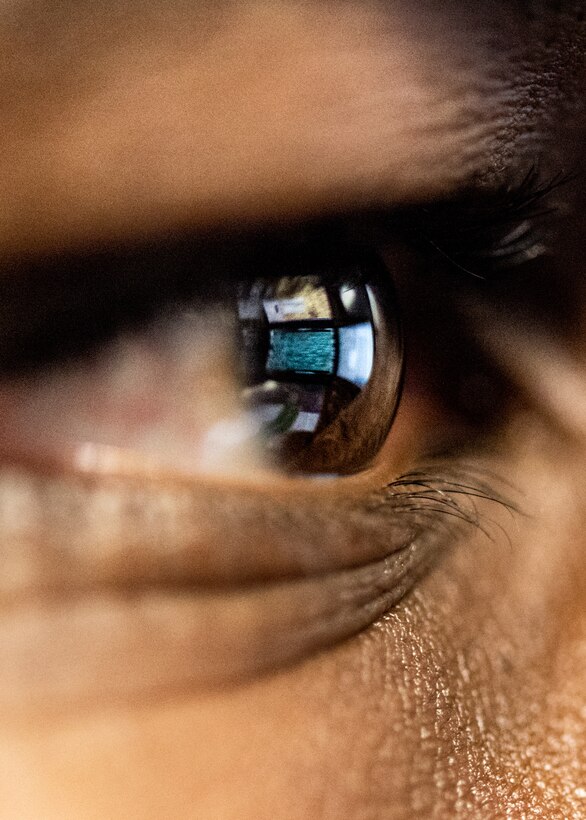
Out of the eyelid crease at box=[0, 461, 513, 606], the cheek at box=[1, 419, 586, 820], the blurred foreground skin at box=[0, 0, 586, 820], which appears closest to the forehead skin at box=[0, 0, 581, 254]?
the blurred foreground skin at box=[0, 0, 586, 820]

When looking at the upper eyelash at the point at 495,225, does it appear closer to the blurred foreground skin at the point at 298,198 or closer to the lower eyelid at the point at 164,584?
the blurred foreground skin at the point at 298,198

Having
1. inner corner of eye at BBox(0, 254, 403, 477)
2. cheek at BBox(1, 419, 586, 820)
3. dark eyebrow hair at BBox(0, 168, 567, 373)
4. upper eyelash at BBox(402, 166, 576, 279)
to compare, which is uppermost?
upper eyelash at BBox(402, 166, 576, 279)

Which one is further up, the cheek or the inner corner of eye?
the inner corner of eye

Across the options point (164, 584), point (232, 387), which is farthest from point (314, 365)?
point (164, 584)

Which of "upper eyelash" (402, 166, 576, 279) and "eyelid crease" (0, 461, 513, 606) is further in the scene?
"upper eyelash" (402, 166, 576, 279)

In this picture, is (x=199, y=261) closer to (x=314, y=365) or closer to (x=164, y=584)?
(x=314, y=365)

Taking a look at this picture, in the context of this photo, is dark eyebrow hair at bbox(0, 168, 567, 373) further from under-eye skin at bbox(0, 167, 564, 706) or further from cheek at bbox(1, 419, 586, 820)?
cheek at bbox(1, 419, 586, 820)

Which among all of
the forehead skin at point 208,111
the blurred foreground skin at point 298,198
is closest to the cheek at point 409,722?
the blurred foreground skin at point 298,198
